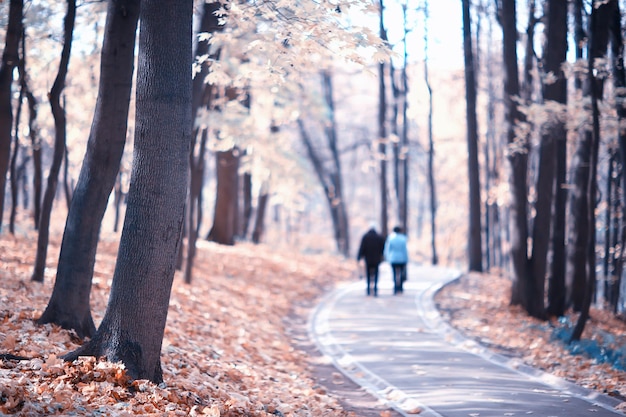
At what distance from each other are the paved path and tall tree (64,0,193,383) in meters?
3.71

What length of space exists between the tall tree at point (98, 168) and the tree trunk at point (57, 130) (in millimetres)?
1912

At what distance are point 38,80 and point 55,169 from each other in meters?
13.0

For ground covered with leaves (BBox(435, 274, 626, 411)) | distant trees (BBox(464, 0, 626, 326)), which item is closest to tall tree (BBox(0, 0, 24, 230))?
ground covered with leaves (BBox(435, 274, 626, 411))

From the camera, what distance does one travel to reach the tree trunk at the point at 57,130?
10.4 meters

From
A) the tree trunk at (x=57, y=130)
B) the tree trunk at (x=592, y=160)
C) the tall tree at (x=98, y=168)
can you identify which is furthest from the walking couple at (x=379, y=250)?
the tall tree at (x=98, y=168)

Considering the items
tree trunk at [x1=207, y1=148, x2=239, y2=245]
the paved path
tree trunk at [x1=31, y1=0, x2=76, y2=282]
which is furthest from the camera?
tree trunk at [x1=207, y1=148, x2=239, y2=245]

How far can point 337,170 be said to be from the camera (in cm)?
3519

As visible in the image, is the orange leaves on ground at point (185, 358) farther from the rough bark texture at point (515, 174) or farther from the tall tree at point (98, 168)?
the rough bark texture at point (515, 174)

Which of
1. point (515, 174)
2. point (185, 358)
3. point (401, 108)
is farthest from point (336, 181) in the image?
point (185, 358)

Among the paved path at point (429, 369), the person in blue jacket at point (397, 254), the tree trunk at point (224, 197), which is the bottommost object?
the paved path at point (429, 369)

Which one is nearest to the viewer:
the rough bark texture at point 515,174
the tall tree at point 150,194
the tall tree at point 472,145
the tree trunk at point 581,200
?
the tall tree at point 150,194

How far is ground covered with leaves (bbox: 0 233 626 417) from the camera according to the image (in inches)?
253

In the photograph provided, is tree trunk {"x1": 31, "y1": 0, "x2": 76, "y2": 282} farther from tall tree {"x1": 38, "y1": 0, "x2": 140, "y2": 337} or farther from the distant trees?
the distant trees

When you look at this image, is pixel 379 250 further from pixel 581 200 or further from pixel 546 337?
pixel 546 337
